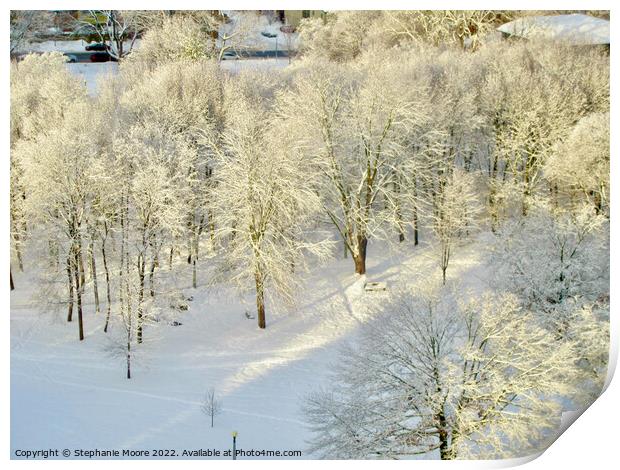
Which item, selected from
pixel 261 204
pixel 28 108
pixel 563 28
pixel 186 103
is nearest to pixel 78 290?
pixel 28 108

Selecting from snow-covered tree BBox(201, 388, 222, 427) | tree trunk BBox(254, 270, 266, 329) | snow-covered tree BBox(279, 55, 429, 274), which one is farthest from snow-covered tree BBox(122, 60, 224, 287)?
snow-covered tree BBox(201, 388, 222, 427)

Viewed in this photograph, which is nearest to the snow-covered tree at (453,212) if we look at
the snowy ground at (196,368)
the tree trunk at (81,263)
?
the snowy ground at (196,368)

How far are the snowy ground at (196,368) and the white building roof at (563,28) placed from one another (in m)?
3.36

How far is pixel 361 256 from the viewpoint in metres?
10.9

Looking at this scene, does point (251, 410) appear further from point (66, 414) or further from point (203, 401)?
Result: point (66, 414)

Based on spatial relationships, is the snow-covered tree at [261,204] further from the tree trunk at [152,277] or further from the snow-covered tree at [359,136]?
the tree trunk at [152,277]

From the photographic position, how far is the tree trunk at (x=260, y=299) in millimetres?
9938

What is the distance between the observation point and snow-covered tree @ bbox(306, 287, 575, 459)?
7.52 metres

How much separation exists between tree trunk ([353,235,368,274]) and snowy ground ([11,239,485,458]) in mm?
173

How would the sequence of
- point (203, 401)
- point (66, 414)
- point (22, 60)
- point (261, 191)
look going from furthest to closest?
point (261, 191), point (22, 60), point (203, 401), point (66, 414)

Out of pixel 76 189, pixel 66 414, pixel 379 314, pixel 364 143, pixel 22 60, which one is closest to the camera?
pixel 66 414

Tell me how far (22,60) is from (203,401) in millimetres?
5596

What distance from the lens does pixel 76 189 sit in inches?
404
